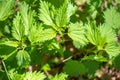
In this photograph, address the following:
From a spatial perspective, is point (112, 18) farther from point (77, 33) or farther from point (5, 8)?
point (5, 8)

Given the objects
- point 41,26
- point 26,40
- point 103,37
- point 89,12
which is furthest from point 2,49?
point 89,12

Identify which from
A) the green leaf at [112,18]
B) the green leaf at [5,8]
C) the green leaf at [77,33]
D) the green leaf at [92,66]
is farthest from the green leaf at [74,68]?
the green leaf at [5,8]

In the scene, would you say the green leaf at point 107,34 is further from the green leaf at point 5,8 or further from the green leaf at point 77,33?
the green leaf at point 5,8

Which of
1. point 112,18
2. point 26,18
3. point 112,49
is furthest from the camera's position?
point 112,18

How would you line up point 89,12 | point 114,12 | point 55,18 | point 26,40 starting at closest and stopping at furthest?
1. point 55,18
2. point 26,40
3. point 114,12
4. point 89,12

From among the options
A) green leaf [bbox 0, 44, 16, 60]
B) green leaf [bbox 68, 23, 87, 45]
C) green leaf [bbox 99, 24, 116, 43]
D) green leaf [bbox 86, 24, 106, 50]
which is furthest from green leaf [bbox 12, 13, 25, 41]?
green leaf [bbox 99, 24, 116, 43]

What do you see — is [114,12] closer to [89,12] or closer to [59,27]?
[89,12]

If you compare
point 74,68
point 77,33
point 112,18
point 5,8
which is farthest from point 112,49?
point 5,8
